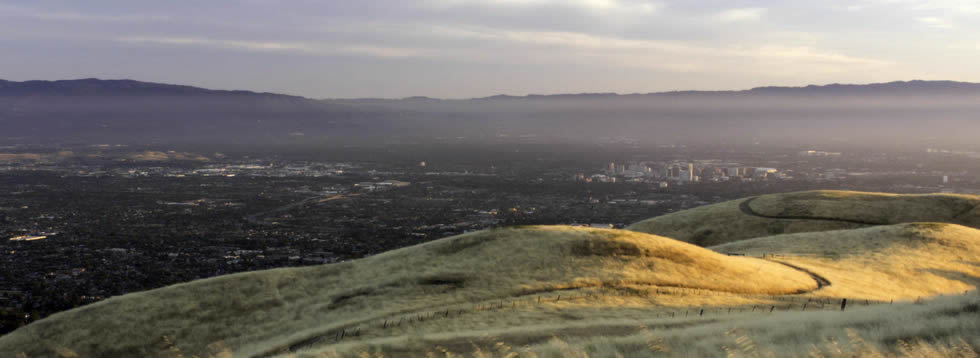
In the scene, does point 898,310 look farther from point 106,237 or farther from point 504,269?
point 106,237

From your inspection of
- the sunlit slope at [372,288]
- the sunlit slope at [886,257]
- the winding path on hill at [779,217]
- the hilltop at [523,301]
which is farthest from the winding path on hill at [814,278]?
the winding path on hill at [779,217]

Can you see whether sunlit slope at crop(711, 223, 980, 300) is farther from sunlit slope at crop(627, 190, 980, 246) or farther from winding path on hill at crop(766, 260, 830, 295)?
sunlit slope at crop(627, 190, 980, 246)

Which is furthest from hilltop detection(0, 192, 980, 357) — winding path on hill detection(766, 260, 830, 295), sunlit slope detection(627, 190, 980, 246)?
sunlit slope detection(627, 190, 980, 246)

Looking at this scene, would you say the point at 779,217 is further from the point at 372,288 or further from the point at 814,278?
the point at 372,288

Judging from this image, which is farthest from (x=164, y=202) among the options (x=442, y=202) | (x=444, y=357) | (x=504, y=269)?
(x=444, y=357)

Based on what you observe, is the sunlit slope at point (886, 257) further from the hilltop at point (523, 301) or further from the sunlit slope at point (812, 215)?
the sunlit slope at point (812, 215)

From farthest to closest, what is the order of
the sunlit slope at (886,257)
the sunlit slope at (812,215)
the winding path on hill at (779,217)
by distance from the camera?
the sunlit slope at (812,215), the winding path on hill at (779,217), the sunlit slope at (886,257)

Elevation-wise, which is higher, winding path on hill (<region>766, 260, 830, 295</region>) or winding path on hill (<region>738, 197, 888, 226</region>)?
winding path on hill (<region>766, 260, 830, 295</region>)
